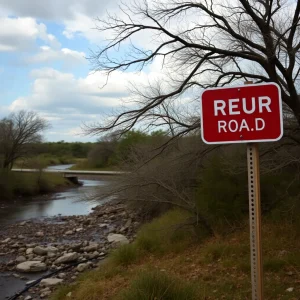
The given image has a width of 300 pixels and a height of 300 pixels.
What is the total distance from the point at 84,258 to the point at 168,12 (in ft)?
28.4

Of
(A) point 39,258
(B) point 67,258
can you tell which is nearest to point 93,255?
(B) point 67,258

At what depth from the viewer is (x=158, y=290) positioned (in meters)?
5.12

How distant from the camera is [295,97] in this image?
917cm

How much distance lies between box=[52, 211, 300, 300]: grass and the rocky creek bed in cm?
216

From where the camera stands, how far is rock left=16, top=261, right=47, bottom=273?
43.2ft

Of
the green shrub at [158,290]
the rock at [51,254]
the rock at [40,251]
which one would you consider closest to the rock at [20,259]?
the rock at [40,251]

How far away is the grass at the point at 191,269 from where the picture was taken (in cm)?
544

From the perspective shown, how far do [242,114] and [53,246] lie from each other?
51.5ft

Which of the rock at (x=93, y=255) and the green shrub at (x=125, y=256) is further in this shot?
the rock at (x=93, y=255)

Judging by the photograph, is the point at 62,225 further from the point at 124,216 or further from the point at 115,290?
the point at 115,290

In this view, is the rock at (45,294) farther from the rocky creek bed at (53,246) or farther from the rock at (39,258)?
the rock at (39,258)

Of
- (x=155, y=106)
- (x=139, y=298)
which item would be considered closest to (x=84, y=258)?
(x=155, y=106)

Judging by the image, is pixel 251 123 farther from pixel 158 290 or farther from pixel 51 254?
pixel 51 254

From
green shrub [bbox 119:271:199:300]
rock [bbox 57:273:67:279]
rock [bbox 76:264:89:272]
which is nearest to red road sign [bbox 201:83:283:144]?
green shrub [bbox 119:271:199:300]
